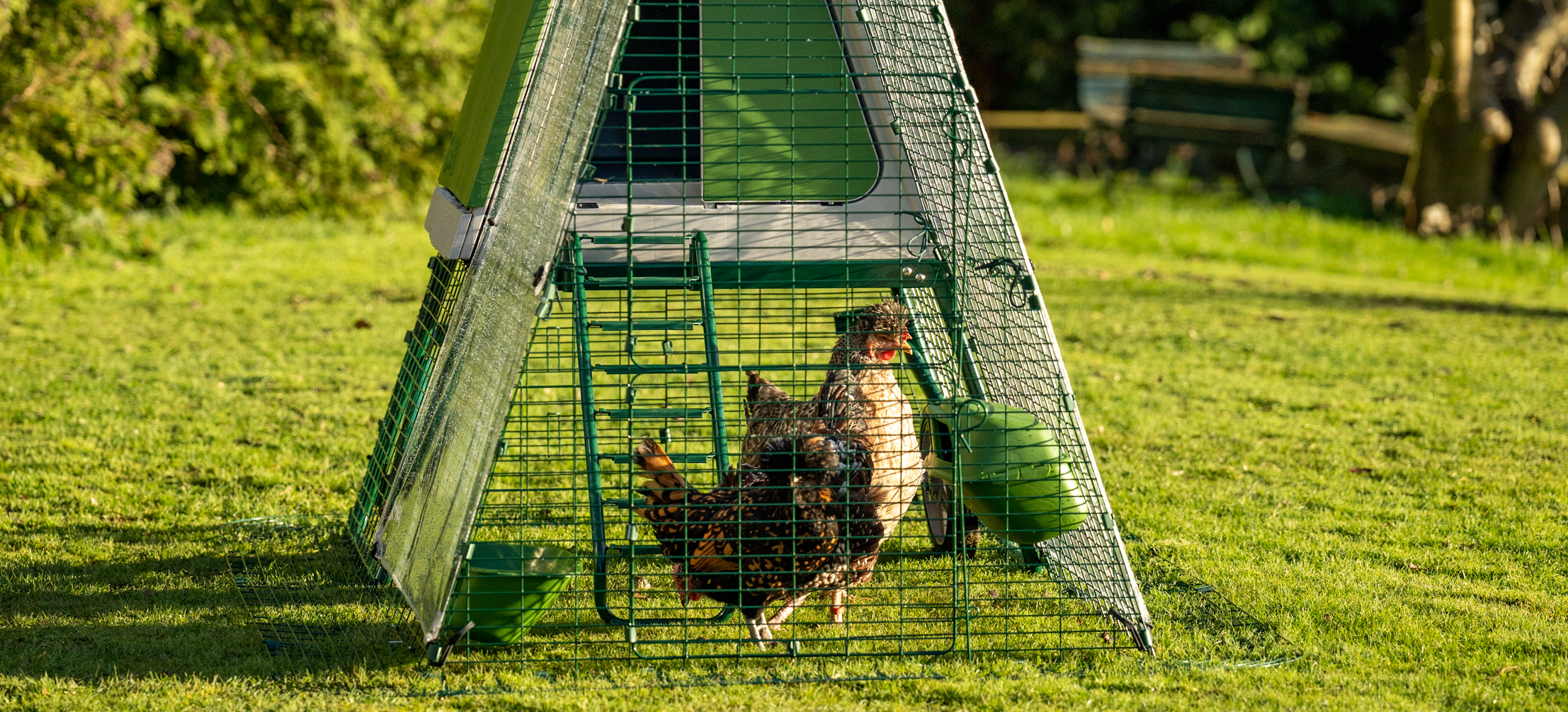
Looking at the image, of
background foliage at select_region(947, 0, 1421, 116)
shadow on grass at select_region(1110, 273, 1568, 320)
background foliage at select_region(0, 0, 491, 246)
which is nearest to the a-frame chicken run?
shadow on grass at select_region(1110, 273, 1568, 320)

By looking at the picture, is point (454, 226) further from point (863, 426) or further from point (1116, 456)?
point (1116, 456)

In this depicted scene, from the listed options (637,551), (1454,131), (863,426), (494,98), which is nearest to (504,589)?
(637,551)

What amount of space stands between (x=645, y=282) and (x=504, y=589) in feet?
2.81

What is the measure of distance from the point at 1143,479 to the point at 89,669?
145 inches

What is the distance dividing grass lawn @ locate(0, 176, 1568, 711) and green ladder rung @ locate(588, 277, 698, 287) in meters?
1.03

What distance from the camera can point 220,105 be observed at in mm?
10406

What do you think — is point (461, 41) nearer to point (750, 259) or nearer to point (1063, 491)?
point (750, 259)

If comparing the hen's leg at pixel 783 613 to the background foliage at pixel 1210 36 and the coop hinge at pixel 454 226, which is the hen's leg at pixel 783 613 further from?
the background foliage at pixel 1210 36

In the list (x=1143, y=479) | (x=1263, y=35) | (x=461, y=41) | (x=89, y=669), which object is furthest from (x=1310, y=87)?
(x=89, y=669)

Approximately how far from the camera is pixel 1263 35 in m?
19.1

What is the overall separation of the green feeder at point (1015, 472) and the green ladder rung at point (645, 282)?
0.73 m

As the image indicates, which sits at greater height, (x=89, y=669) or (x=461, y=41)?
(x=461, y=41)

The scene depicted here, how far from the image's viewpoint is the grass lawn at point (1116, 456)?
327cm

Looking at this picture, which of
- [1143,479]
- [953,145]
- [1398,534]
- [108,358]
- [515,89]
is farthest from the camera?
[108,358]
